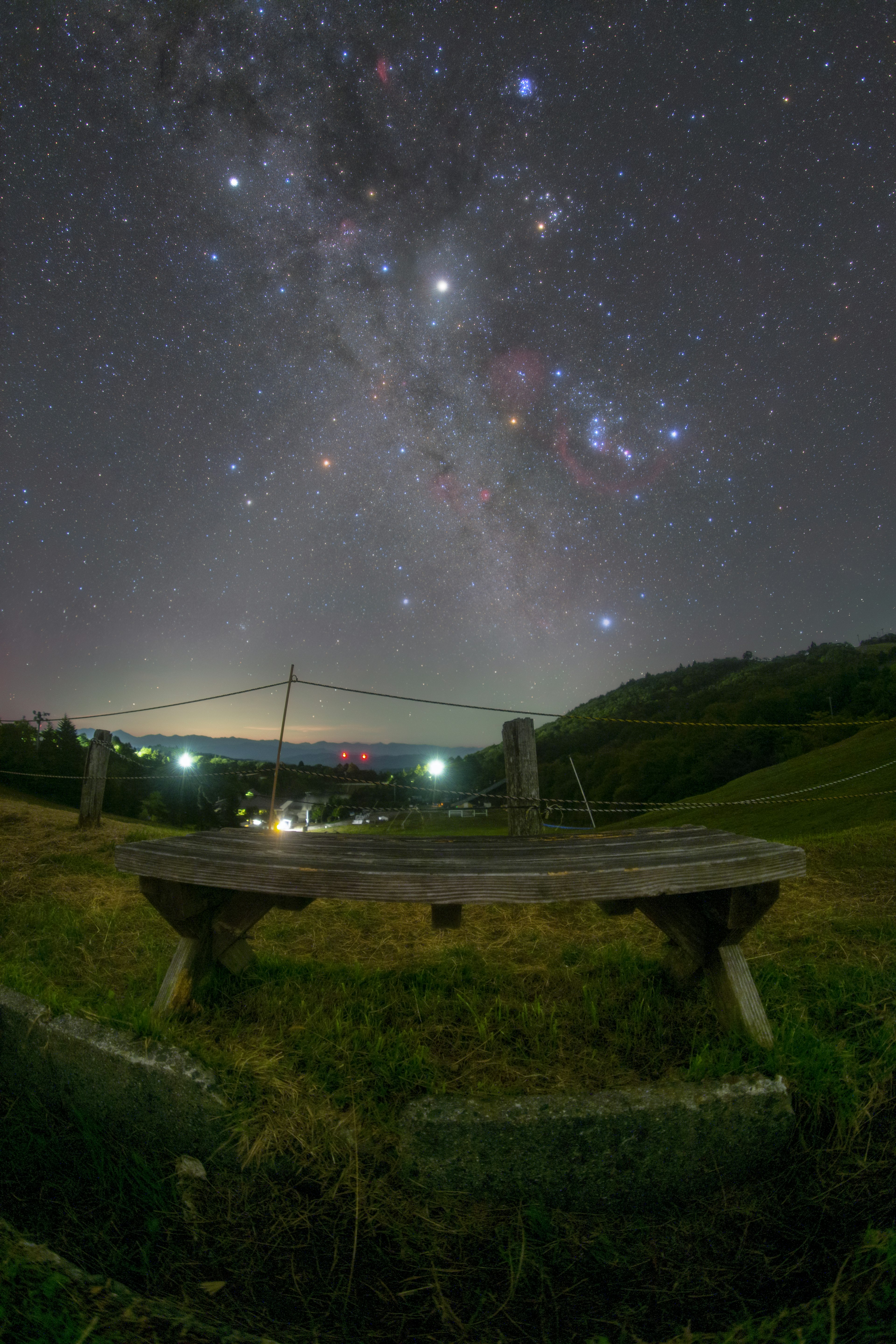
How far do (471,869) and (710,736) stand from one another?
47.9 meters

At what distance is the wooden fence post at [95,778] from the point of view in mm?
6715

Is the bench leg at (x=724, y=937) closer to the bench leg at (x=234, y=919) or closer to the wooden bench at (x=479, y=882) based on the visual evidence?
the wooden bench at (x=479, y=882)

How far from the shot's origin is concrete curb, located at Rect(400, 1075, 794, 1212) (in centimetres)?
167

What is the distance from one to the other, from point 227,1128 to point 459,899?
0.98 meters

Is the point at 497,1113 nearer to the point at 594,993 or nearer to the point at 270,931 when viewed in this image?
the point at 594,993

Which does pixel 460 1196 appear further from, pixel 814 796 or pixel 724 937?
pixel 814 796

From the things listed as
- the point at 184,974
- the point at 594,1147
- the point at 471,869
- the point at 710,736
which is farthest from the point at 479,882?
the point at 710,736

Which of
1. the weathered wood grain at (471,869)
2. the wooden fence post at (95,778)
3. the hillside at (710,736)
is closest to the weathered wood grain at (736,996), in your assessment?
the weathered wood grain at (471,869)

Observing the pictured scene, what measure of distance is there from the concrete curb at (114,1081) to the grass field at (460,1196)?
6 centimetres

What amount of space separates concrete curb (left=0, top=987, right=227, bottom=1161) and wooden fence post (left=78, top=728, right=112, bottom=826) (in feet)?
16.2

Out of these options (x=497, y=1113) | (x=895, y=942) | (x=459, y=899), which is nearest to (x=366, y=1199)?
(x=497, y=1113)

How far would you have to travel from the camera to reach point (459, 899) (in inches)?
70.2

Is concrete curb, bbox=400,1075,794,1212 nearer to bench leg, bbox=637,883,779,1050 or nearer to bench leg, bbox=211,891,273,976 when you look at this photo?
bench leg, bbox=637,883,779,1050

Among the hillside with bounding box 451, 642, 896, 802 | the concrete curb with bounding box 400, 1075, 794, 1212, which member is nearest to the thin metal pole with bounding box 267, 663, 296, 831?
the concrete curb with bounding box 400, 1075, 794, 1212
